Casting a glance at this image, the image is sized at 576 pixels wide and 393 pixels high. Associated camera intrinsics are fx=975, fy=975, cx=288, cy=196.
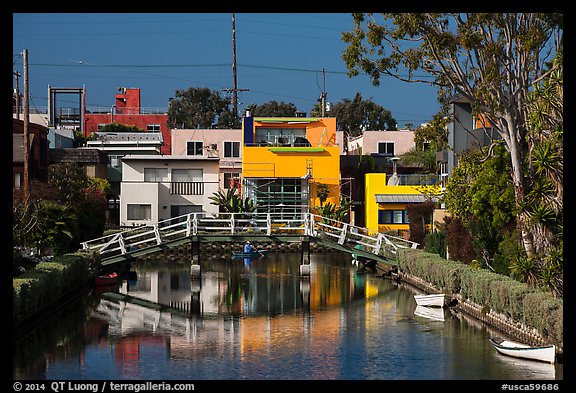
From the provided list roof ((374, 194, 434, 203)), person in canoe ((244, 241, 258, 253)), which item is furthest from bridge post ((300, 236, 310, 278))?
roof ((374, 194, 434, 203))

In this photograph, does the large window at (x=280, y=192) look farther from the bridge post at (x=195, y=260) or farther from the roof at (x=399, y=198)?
the bridge post at (x=195, y=260)

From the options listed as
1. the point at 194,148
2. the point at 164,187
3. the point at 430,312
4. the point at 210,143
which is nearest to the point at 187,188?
the point at 164,187

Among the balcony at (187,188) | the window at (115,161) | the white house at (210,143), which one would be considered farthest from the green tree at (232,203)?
the window at (115,161)

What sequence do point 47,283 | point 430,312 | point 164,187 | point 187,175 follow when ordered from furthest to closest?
point 187,175 < point 164,187 < point 430,312 < point 47,283

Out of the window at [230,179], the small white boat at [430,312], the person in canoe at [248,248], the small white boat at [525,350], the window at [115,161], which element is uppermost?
the window at [115,161]

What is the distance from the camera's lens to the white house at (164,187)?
217ft

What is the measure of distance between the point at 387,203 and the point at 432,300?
27335 millimetres

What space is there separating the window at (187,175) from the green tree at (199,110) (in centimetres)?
4687

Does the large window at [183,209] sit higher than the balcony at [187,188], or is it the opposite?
the balcony at [187,188]

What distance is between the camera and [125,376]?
24.4m

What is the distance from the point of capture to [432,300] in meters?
36.8

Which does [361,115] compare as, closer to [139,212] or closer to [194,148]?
[194,148]
